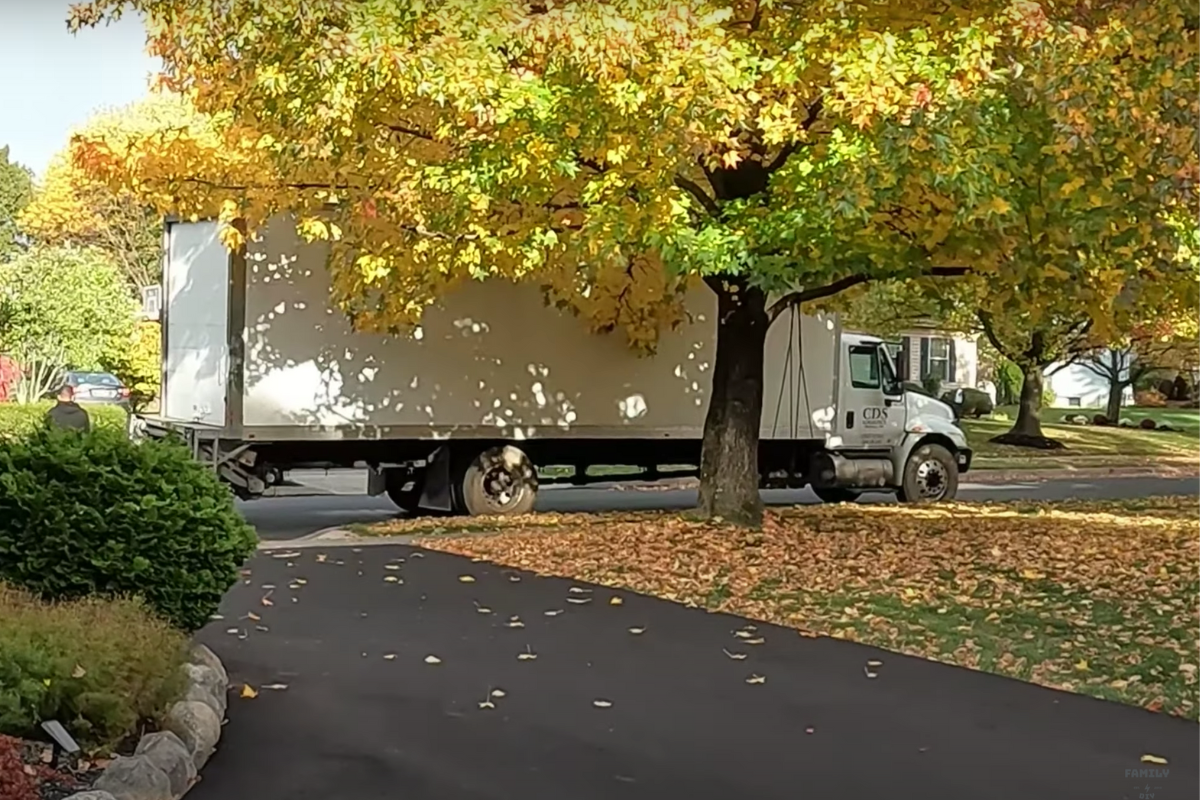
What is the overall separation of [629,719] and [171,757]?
2275 millimetres

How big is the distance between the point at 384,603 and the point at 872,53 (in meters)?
5.49

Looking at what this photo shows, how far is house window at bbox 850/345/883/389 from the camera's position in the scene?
745 inches

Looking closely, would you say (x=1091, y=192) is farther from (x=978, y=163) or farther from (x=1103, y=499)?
(x=1103, y=499)

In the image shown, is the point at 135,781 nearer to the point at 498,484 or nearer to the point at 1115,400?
the point at 498,484

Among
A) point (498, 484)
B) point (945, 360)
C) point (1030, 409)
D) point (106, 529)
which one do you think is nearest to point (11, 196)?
point (945, 360)

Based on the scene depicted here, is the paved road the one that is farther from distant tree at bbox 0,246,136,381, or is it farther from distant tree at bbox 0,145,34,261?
distant tree at bbox 0,145,34,261

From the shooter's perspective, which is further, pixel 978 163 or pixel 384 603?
pixel 384 603

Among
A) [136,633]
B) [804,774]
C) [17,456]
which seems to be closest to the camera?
[804,774]

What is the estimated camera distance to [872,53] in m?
9.84

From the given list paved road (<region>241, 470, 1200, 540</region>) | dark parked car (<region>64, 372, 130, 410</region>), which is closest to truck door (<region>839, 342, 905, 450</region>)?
paved road (<region>241, 470, 1200, 540</region>)

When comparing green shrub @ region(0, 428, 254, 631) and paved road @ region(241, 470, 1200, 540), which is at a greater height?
green shrub @ region(0, 428, 254, 631)

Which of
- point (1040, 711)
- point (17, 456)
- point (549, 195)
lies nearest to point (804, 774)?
point (1040, 711)

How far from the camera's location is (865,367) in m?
19.1

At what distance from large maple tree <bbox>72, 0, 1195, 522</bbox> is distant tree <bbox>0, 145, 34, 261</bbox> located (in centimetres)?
3774
